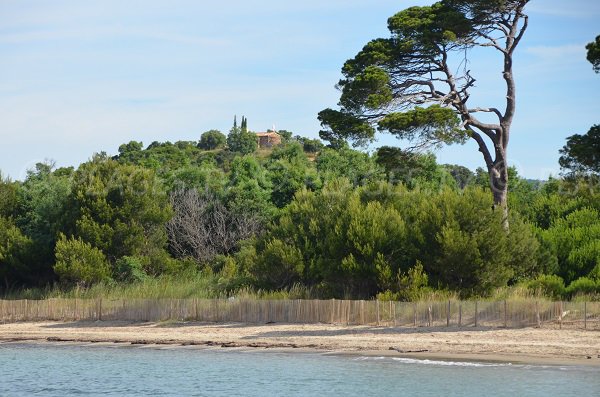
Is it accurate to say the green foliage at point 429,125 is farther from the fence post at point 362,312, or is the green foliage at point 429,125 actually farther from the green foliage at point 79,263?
the green foliage at point 79,263

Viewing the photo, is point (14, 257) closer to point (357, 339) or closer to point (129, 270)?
point (129, 270)

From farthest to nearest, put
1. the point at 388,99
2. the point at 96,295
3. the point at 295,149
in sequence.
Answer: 1. the point at 295,149
2. the point at 96,295
3. the point at 388,99

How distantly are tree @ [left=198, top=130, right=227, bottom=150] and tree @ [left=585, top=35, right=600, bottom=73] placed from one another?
357ft

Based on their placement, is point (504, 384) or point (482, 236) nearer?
point (504, 384)

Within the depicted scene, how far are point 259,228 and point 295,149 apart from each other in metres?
21.2

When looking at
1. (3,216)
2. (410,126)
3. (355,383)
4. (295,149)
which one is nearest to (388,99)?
(410,126)

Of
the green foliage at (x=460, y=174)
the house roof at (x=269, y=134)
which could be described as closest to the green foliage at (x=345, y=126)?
the green foliage at (x=460, y=174)

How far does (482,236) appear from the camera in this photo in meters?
30.2

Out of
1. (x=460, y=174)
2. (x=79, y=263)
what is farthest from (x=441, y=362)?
(x=460, y=174)

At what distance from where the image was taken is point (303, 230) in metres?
34.7

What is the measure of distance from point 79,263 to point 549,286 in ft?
58.2

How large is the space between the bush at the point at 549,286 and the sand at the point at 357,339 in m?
3.34

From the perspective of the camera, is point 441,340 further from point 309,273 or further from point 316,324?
point 309,273

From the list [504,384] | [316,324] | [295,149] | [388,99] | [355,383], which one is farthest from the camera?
[295,149]
